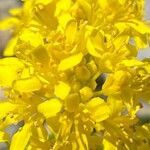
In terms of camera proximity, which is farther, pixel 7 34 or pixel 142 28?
pixel 7 34

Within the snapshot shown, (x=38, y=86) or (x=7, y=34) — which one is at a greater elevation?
(x=38, y=86)

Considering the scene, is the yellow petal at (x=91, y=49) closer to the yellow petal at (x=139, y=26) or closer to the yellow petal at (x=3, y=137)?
the yellow petal at (x=139, y=26)

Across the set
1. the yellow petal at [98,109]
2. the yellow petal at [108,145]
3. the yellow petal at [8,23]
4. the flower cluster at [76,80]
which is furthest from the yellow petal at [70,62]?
the yellow petal at [8,23]

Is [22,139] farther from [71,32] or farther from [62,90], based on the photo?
[71,32]

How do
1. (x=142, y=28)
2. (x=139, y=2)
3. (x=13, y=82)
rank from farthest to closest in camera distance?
(x=139, y=2), (x=142, y=28), (x=13, y=82)

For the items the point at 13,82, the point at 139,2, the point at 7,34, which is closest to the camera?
the point at 13,82

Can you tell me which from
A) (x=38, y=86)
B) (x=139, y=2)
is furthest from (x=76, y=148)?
(x=139, y=2)

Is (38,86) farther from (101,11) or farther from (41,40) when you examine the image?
(101,11)
